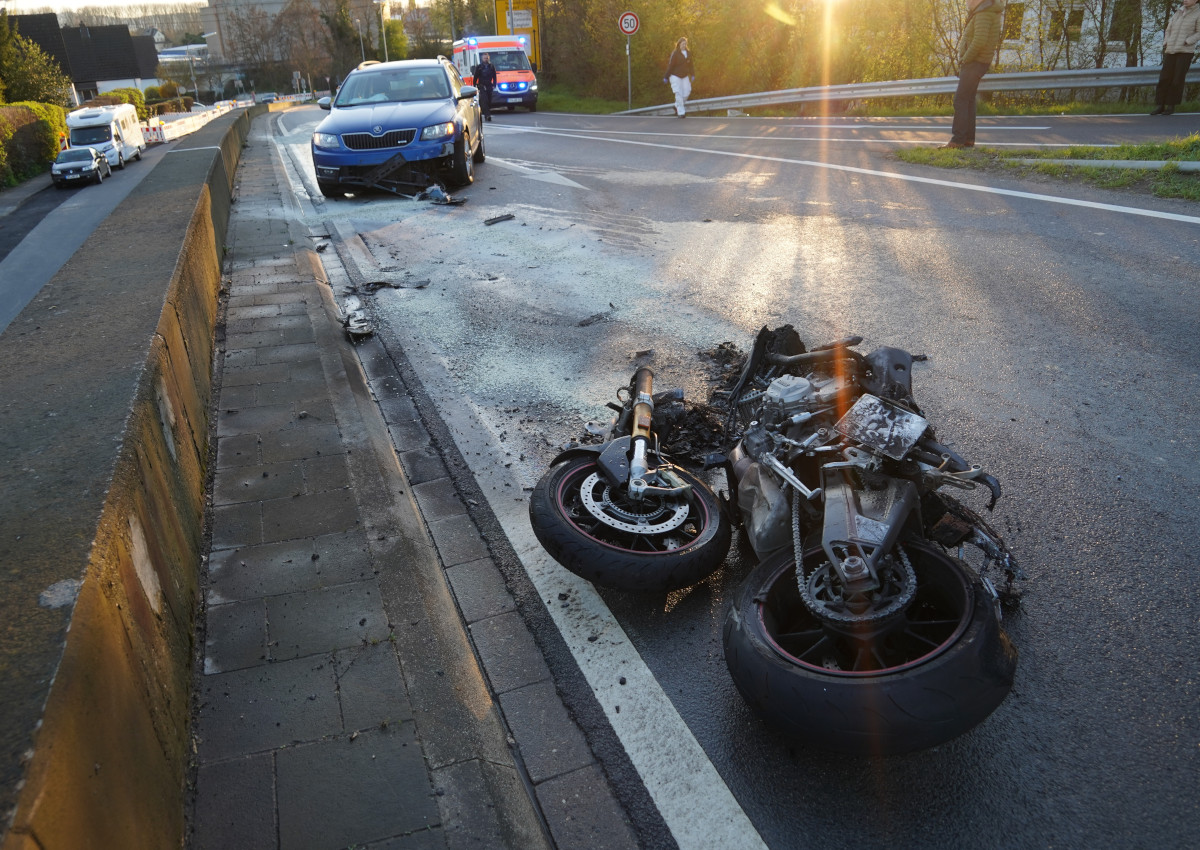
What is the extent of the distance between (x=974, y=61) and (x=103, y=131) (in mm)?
29072

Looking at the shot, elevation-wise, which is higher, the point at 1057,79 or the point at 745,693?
the point at 1057,79

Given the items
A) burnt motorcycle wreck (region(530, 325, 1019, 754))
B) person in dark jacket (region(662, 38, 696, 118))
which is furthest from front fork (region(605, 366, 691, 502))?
person in dark jacket (region(662, 38, 696, 118))

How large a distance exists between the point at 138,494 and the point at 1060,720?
2.99 metres

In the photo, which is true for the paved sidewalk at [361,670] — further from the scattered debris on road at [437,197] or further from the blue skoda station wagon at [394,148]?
the blue skoda station wagon at [394,148]

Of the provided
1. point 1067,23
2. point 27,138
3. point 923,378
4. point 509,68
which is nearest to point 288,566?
point 923,378

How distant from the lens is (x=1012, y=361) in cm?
538

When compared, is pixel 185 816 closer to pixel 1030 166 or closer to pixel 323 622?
pixel 323 622

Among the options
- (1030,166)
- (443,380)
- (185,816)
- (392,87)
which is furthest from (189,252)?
(1030,166)

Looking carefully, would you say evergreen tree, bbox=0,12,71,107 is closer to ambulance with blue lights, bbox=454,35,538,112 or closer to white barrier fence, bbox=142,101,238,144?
white barrier fence, bbox=142,101,238,144

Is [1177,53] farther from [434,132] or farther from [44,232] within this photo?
[44,232]

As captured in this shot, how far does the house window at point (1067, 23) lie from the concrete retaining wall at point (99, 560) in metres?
21.7

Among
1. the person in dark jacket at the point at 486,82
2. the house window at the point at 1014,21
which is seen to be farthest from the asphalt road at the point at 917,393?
the person in dark jacket at the point at 486,82

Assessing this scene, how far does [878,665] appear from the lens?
2633mm

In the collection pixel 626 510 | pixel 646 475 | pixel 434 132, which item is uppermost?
pixel 434 132
